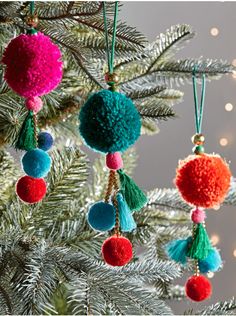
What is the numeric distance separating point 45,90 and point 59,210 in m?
0.23

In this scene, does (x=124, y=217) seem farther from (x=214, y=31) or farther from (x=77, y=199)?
(x=214, y=31)

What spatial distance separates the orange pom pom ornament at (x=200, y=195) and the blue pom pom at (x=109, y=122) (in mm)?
80

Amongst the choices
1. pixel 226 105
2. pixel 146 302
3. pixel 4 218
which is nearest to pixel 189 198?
pixel 146 302

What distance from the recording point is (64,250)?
0.58m

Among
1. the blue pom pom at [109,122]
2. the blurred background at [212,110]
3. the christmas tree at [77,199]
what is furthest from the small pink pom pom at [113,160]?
the blurred background at [212,110]

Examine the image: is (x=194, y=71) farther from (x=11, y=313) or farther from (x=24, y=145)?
(x=11, y=313)

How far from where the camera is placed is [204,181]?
52 centimetres

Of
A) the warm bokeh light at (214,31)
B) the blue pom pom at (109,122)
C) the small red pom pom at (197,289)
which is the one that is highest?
the warm bokeh light at (214,31)

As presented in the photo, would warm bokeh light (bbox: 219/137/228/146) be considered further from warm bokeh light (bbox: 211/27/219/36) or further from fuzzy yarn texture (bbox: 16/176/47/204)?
fuzzy yarn texture (bbox: 16/176/47/204)

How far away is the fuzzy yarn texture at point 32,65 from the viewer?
467mm

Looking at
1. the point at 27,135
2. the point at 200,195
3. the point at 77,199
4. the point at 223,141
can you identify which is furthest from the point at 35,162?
the point at 223,141

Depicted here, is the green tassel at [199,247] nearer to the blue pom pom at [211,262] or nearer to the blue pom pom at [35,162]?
the blue pom pom at [211,262]

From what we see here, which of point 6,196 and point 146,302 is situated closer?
point 146,302

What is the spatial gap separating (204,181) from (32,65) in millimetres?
191
